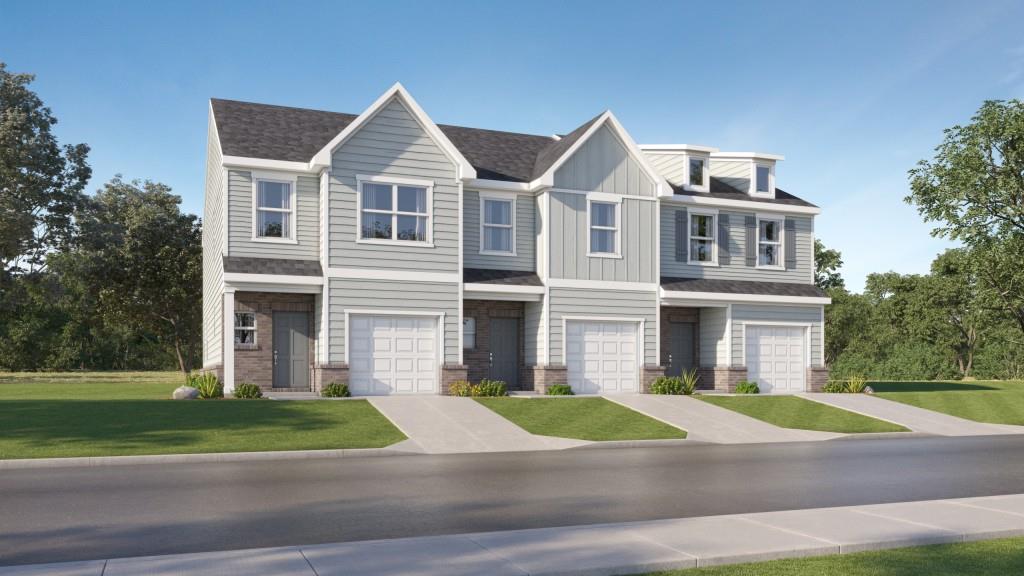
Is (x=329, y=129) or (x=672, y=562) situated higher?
(x=329, y=129)

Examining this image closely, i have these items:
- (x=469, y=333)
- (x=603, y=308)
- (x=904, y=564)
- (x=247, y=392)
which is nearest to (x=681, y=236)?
(x=603, y=308)

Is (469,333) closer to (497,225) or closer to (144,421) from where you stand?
(497,225)

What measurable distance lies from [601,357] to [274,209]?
37.2 feet

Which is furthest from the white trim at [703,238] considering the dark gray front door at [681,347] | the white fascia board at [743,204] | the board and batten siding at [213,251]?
the board and batten siding at [213,251]

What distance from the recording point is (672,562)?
7953 mm

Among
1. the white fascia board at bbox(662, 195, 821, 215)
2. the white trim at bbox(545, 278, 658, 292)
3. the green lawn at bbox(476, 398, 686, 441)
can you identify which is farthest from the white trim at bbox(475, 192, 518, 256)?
the green lawn at bbox(476, 398, 686, 441)

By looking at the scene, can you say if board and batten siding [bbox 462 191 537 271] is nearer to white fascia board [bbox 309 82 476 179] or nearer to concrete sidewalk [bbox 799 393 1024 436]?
white fascia board [bbox 309 82 476 179]

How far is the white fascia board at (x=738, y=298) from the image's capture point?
1234 inches

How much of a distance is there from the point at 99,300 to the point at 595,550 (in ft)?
183

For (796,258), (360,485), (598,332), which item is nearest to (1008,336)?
(796,258)

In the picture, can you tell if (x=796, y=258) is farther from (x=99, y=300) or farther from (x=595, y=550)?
(x=99, y=300)

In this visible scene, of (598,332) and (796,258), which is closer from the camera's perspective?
(598,332)

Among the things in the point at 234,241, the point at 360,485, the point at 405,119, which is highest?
the point at 405,119

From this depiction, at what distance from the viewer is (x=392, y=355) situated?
27.9 m
